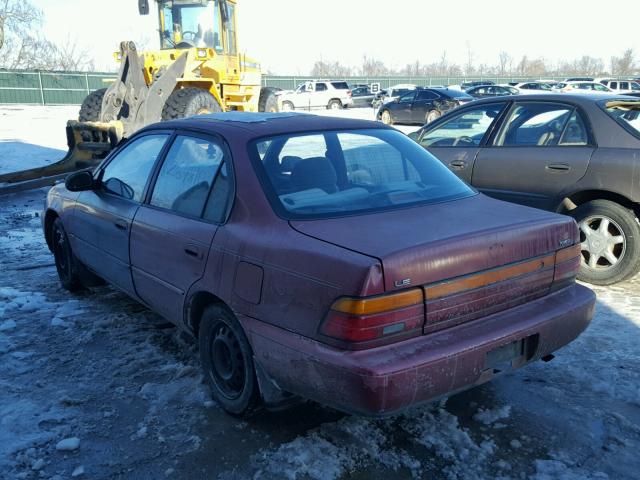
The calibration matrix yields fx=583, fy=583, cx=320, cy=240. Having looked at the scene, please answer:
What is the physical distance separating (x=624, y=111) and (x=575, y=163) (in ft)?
2.18

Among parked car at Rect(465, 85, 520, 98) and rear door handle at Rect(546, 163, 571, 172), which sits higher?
parked car at Rect(465, 85, 520, 98)

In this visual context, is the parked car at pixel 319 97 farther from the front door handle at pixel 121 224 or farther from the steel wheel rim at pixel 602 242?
the front door handle at pixel 121 224

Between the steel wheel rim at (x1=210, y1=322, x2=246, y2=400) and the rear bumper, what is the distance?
317mm

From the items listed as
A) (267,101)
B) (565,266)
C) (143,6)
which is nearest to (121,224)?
(565,266)

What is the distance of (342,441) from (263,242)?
109 centimetres

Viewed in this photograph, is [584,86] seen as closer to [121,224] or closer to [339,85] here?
[339,85]

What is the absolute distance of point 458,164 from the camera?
5.97 m

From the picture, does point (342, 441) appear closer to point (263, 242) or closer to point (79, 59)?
point (263, 242)

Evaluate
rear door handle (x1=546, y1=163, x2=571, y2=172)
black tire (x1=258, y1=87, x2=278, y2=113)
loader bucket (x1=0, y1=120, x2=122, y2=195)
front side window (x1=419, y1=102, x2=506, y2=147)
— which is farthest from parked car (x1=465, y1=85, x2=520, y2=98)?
rear door handle (x1=546, y1=163, x2=571, y2=172)

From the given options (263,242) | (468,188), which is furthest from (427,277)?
(468,188)

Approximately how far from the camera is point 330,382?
244 cm

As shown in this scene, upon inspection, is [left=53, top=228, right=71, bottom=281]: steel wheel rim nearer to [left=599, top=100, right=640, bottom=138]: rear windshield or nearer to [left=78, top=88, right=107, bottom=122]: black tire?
[left=599, top=100, right=640, bottom=138]: rear windshield

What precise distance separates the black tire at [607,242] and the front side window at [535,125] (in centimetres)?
79

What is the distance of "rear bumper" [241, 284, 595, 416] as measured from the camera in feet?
7.72
